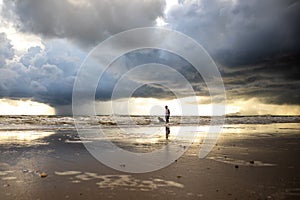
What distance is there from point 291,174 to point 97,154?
6.80m

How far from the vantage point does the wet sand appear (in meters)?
5.63

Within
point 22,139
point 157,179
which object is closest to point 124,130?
point 22,139

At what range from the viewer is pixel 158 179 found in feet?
22.9

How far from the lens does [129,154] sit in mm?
10992

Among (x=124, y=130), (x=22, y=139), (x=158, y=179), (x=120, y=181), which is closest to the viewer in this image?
(x=120, y=181)

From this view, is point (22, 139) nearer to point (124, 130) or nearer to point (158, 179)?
point (124, 130)

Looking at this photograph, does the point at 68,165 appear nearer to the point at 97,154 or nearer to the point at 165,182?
the point at 97,154

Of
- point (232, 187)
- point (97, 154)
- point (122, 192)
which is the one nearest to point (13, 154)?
Answer: point (97, 154)

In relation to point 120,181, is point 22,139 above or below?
above

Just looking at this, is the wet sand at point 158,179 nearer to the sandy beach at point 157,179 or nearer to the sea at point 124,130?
the sandy beach at point 157,179

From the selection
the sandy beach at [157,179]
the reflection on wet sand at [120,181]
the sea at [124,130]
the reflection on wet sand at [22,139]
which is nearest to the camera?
the sandy beach at [157,179]

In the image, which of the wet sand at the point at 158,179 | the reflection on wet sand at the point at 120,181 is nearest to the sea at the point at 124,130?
the wet sand at the point at 158,179

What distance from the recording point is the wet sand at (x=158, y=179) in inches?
222

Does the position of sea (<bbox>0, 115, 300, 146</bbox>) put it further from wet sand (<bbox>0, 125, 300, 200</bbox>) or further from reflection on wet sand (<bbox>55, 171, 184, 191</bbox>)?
reflection on wet sand (<bbox>55, 171, 184, 191</bbox>)
